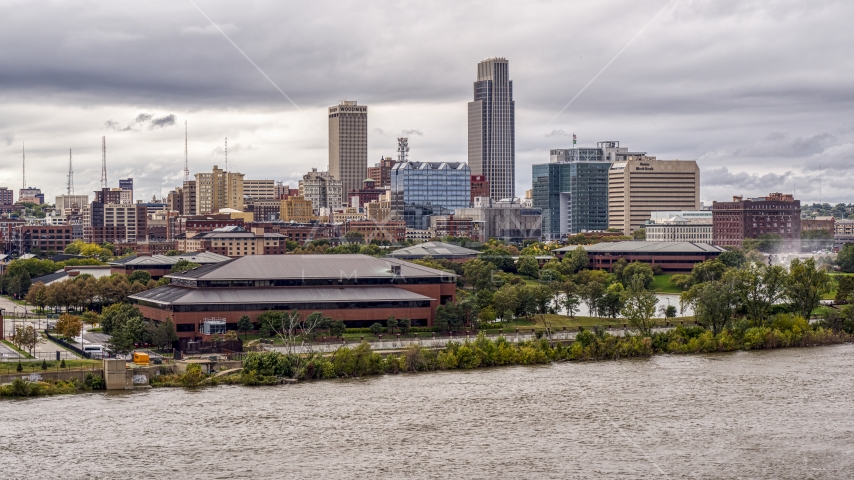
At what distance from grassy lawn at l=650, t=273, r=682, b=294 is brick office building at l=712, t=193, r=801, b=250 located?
46926 millimetres

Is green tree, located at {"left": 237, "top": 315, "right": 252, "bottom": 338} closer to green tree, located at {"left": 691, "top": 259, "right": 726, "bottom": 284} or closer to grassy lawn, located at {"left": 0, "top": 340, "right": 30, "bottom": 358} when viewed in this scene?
grassy lawn, located at {"left": 0, "top": 340, "right": 30, "bottom": 358}

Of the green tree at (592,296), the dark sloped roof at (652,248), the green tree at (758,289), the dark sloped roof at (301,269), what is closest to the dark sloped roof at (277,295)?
the dark sloped roof at (301,269)

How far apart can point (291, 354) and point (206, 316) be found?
12451 millimetres

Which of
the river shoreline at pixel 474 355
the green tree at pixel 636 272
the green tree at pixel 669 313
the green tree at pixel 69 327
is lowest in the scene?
the river shoreline at pixel 474 355

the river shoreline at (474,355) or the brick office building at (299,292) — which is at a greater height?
the brick office building at (299,292)

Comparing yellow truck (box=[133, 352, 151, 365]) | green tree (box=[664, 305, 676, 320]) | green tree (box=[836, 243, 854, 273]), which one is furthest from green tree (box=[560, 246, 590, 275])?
yellow truck (box=[133, 352, 151, 365])

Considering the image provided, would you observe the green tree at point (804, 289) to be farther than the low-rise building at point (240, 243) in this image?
No

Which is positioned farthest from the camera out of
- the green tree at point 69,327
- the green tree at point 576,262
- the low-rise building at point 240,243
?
the low-rise building at point 240,243

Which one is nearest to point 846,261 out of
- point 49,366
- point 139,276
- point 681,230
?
point 681,230

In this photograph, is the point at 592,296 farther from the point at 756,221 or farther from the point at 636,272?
the point at 756,221

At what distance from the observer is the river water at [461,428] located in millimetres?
38438

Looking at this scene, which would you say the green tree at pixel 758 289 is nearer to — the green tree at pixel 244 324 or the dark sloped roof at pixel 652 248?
the green tree at pixel 244 324

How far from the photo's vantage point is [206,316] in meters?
66.9

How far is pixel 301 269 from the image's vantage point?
2923 inches
